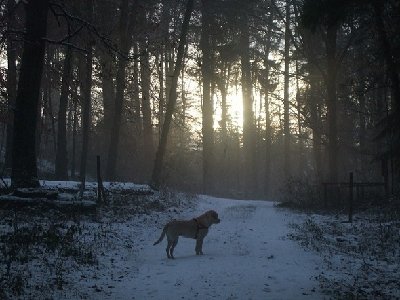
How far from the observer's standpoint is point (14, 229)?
31.2ft

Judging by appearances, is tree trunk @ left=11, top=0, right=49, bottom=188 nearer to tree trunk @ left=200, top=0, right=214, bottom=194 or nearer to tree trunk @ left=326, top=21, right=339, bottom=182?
tree trunk @ left=326, top=21, right=339, bottom=182

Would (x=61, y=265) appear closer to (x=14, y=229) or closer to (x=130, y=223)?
(x=14, y=229)

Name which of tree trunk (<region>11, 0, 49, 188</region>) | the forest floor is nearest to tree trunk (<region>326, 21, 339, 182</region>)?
the forest floor

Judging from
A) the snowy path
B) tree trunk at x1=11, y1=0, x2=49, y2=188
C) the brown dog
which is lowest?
the snowy path

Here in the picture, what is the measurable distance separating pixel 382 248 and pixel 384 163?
8.35 metres

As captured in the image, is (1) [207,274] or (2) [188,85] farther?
(2) [188,85]

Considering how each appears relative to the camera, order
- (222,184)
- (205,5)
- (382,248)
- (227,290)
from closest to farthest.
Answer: (227,290), (382,248), (205,5), (222,184)

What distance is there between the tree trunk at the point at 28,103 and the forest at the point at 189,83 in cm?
3

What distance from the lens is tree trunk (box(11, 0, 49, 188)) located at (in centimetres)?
1357

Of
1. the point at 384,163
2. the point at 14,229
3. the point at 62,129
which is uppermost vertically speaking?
the point at 62,129

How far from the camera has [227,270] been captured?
28.5 feet

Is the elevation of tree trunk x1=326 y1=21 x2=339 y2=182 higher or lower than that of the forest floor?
higher

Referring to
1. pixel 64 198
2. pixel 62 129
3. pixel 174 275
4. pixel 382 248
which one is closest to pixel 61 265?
pixel 174 275

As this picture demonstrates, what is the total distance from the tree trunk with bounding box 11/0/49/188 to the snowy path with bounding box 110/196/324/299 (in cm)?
408
